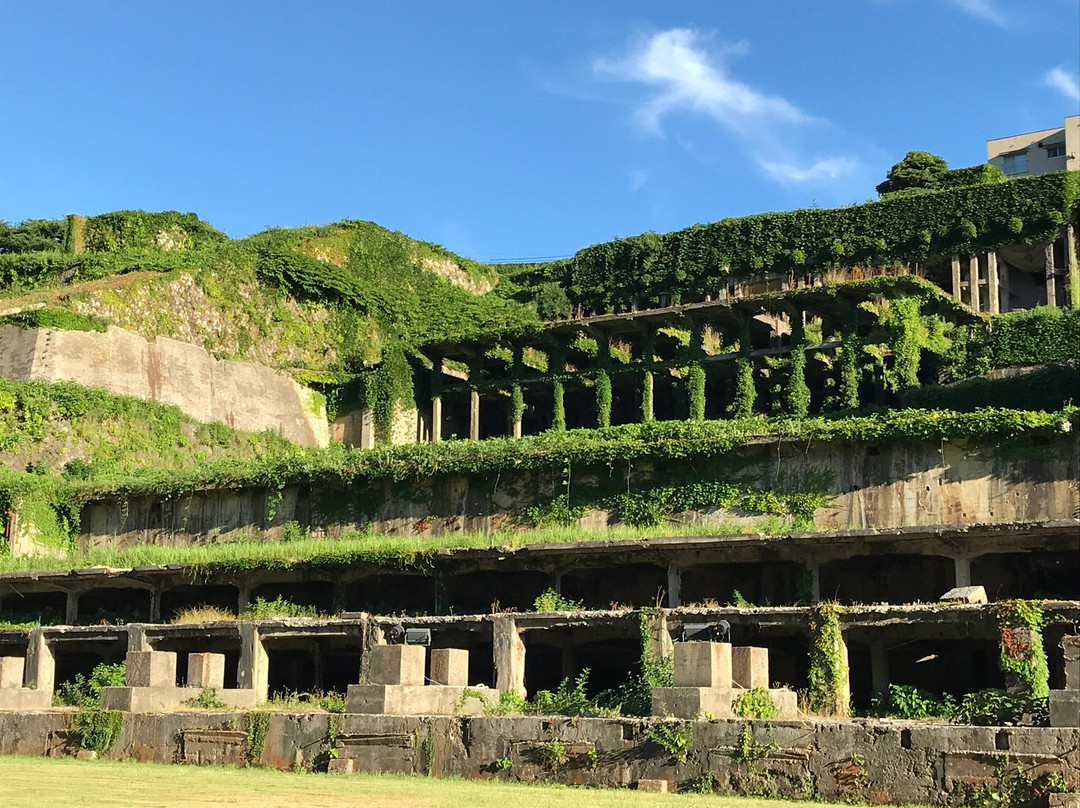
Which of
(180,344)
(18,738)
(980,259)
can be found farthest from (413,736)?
(980,259)

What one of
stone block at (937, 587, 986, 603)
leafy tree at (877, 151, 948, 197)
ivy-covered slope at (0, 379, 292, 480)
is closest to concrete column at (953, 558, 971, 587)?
stone block at (937, 587, 986, 603)

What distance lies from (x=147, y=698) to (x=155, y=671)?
135cm

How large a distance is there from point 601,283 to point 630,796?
1558 inches

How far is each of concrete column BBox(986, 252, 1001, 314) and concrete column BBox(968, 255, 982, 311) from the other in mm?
403

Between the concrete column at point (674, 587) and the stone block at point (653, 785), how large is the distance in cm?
1202

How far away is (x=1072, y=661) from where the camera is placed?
20250 mm

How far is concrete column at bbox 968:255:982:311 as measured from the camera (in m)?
50.8

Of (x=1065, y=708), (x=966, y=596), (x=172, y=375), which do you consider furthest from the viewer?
(x=172, y=375)

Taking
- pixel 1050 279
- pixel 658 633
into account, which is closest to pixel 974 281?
pixel 1050 279

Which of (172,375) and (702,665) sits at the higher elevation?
(172,375)

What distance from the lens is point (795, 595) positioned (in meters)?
33.5

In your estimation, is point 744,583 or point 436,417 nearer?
point 744,583

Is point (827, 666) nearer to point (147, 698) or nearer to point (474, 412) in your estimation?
point (147, 698)

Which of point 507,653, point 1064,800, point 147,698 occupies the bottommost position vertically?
point 1064,800
